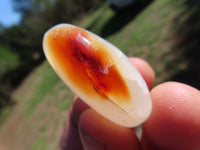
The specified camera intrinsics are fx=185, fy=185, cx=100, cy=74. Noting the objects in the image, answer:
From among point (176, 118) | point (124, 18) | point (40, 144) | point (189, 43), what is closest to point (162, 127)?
point (176, 118)

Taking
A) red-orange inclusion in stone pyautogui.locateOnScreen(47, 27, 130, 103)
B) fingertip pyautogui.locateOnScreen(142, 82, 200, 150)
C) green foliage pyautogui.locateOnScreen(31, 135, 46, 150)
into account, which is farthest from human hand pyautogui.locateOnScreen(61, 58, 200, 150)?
green foliage pyautogui.locateOnScreen(31, 135, 46, 150)

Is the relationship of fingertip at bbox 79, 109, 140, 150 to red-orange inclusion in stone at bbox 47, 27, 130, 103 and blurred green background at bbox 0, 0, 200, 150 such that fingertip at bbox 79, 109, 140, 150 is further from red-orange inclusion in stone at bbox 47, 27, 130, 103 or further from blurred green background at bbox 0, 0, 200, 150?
blurred green background at bbox 0, 0, 200, 150

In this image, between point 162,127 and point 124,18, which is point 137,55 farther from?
point 124,18

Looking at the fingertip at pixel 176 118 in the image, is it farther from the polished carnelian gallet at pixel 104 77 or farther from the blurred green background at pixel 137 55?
the blurred green background at pixel 137 55

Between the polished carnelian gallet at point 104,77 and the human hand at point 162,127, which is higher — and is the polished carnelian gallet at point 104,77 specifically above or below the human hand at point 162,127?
above

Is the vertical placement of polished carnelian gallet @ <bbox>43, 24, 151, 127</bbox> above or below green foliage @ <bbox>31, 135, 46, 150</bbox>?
above

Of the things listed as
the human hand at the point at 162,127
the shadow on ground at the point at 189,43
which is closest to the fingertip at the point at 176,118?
the human hand at the point at 162,127

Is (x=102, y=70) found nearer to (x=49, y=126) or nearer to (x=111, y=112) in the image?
(x=111, y=112)
